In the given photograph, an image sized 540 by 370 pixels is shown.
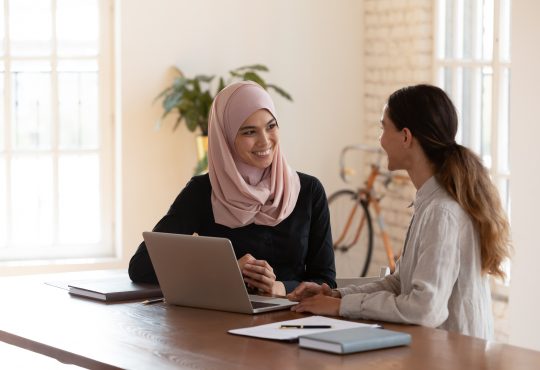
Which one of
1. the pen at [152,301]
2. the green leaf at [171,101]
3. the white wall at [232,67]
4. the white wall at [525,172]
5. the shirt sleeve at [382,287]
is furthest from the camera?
the white wall at [232,67]

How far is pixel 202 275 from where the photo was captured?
2965mm

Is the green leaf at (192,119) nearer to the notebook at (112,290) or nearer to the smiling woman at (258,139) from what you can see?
the smiling woman at (258,139)

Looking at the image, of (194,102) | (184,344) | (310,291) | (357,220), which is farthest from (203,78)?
(184,344)

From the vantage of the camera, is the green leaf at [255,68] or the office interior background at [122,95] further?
the green leaf at [255,68]

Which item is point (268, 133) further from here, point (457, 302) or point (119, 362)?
point (119, 362)

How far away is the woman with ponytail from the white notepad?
3.7 inches

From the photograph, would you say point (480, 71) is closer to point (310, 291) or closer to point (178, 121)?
point (178, 121)

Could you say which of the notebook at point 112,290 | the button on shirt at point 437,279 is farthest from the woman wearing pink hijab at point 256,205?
the button on shirt at point 437,279

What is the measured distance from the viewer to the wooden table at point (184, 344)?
90.8 inches

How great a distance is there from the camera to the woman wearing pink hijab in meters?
3.55

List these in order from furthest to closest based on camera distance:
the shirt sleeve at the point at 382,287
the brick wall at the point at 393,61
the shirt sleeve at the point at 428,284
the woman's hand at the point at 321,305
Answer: the brick wall at the point at 393,61, the shirt sleeve at the point at 382,287, the woman's hand at the point at 321,305, the shirt sleeve at the point at 428,284

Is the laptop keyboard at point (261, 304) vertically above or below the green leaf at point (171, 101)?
below

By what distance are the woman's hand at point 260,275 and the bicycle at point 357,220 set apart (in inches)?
133

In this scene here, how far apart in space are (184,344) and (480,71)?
401cm
